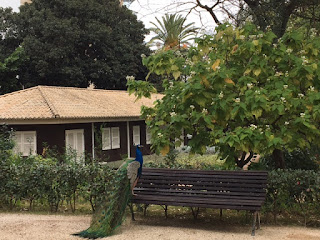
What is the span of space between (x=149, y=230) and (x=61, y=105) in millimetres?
14369

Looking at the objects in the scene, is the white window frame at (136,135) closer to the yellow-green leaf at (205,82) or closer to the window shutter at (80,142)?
the window shutter at (80,142)

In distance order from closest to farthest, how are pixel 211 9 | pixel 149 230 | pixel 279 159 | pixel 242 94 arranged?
pixel 149 230
pixel 242 94
pixel 279 159
pixel 211 9

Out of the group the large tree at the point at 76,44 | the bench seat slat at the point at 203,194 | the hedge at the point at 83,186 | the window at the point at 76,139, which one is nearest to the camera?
the bench seat slat at the point at 203,194

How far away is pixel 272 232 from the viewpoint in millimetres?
7074

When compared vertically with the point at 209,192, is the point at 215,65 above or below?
above

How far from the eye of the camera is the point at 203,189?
7.70 meters

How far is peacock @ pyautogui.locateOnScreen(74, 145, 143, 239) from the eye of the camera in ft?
22.0

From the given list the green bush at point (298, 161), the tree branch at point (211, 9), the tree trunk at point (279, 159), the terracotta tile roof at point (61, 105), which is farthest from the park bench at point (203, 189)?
the terracotta tile roof at point (61, 105)

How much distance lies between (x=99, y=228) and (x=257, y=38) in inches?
184

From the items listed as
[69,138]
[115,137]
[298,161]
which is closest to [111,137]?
[115,137]

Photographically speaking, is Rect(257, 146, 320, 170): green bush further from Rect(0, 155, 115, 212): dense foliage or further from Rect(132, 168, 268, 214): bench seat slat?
Rect(0, 155, 115, 212): dense foliage

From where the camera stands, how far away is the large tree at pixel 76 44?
30656 millimetres

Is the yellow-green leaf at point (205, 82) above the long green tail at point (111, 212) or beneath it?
above

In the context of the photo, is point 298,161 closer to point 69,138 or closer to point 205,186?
point 205,186
